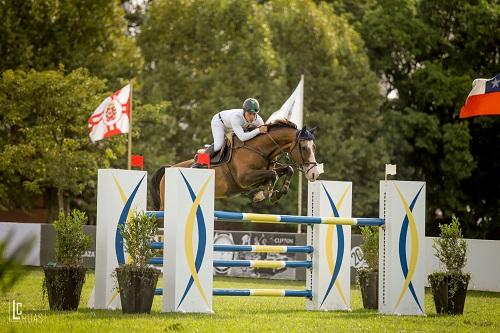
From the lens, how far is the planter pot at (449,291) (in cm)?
914

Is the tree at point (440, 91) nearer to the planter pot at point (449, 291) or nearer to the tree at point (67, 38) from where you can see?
the tree at point (67, 38)

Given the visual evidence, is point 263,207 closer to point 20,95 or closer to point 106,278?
point 20,95

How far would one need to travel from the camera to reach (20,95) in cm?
2525

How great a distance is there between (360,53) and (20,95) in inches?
487

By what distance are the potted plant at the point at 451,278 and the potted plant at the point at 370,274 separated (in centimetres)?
86

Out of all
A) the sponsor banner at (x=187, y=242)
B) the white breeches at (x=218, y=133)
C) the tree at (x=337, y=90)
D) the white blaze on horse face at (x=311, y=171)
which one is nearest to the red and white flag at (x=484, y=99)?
the white blaze on horse face at (x=311, y=171)

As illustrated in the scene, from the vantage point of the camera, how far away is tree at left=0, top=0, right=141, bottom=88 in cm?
2839

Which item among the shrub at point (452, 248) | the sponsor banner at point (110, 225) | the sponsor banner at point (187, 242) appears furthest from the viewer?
the shrub at point (452, 248)

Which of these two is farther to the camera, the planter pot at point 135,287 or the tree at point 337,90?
the tree at point 337,90

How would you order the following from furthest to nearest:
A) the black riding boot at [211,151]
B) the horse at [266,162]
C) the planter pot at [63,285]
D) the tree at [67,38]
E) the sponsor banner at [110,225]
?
the tree at [67,38]
the black riding boot at [211,151]
the horse at [266,162]
the sponsor banner at [110,225]
the planter pot at [63,285]

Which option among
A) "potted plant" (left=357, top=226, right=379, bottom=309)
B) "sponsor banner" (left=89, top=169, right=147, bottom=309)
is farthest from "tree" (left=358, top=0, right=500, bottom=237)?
"sponsor banner" (left=89, top=169, right=147, bottom=309)

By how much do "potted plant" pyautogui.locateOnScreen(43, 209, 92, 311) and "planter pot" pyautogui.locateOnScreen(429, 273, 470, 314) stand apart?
153 inches

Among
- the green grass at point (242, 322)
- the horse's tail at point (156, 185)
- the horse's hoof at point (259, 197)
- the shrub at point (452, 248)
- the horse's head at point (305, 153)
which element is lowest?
the green grass at point (242, 322)

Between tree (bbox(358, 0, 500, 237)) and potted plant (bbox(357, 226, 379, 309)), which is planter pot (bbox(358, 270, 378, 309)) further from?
tree (bbox(358, 0, 500, 237))
